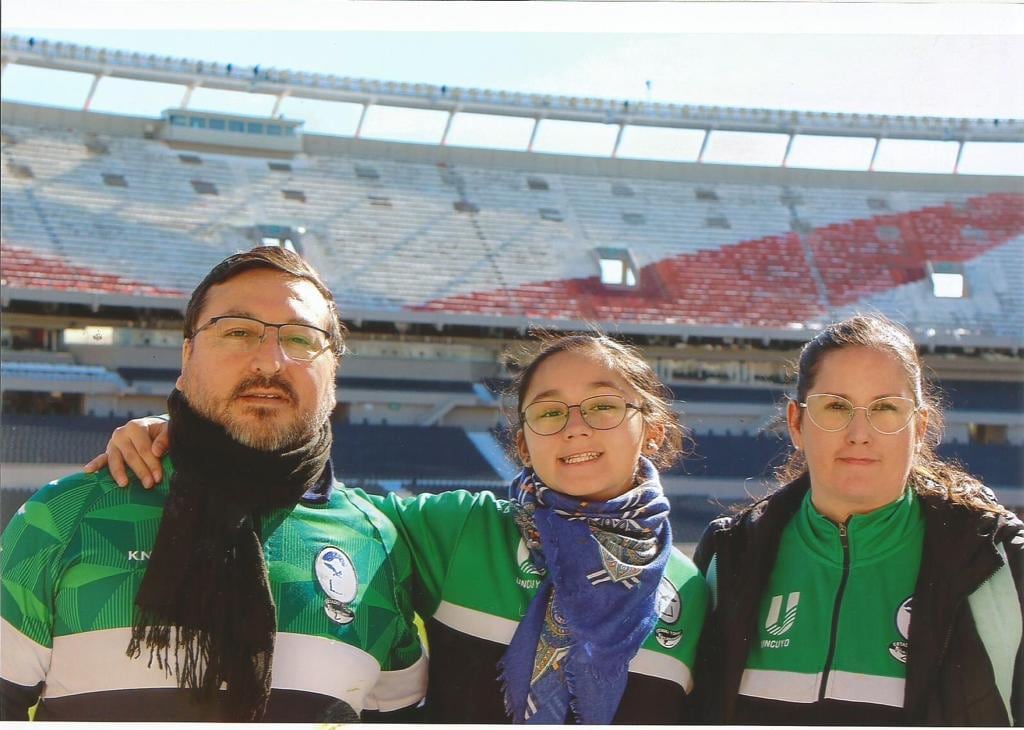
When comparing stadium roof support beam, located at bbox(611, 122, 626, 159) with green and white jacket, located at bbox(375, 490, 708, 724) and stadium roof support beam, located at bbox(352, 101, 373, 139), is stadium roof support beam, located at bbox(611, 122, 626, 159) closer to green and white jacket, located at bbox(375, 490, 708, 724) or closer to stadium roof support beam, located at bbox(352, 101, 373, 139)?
stadium roof support beam, located at bbox(352, 101, 373, 139)

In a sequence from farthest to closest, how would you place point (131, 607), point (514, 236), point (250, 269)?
point (514, 236)
point (250, 269)
point (131, 607)

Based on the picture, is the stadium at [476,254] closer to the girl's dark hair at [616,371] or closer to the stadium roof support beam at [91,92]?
the stadium roof support beam at [91,92]

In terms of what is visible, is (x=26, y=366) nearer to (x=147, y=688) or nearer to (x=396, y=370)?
(x=396, y=370)

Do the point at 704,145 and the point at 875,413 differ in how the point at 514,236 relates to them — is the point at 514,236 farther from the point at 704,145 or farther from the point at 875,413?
the point at 875,413

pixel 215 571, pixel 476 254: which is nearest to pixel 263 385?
pixel 215 571

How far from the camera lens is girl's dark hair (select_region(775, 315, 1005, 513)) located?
2.09 metres

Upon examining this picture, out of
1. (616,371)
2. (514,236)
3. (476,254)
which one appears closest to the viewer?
(616,371)

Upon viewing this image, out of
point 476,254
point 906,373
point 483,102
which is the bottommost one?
point 906,373

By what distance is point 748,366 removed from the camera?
699 inches

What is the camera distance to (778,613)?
Result: 210 cm

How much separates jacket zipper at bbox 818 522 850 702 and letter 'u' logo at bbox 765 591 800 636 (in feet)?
0.24

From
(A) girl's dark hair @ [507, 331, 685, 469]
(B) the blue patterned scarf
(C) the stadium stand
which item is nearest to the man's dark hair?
(A) girl's dark hair @ [507, 331, 685, 469]

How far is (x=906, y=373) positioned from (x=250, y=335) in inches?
48.0

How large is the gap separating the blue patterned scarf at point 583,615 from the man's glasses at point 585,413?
139 millimetres
